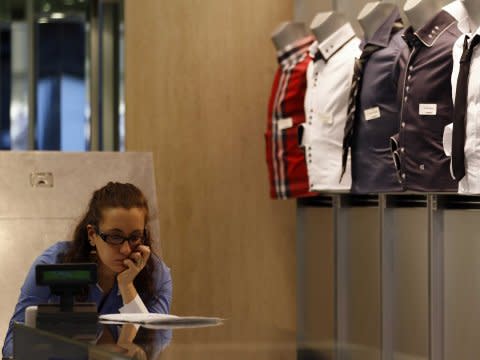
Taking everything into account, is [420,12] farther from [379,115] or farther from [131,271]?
[131,271]

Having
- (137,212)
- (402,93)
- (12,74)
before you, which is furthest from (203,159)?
(137,212)

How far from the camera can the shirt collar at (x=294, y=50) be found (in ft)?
18.9

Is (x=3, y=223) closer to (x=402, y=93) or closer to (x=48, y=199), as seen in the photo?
(x=48, y=199)

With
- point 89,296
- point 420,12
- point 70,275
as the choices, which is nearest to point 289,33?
point 420,12

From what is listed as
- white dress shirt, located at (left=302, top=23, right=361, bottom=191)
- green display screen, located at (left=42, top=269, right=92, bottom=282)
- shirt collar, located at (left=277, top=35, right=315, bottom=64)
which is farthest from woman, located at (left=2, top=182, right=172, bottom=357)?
shirt collar, located at (left=277, top=35, right=315, bottom=64)

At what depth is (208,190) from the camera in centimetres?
642

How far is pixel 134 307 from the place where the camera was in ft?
10.8

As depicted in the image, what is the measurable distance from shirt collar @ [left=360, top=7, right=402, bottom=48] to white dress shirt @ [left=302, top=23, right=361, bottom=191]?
26 cm

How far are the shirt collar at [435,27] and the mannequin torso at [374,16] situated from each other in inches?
18.6

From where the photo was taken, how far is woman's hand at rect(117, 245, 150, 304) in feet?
10.9

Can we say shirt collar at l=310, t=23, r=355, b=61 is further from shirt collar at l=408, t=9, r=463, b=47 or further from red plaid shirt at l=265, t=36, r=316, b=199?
shirt collar at l=408, t=9, r=463, b=47

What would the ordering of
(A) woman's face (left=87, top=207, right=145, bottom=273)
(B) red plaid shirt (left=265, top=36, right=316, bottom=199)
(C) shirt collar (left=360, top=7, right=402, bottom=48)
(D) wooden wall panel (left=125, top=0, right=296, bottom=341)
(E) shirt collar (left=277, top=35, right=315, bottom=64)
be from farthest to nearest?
1. (D) wooden wall panel (left=125, top=0, right=296, bottom=341)
2. (E) shirt collar (left=277, top=35, right=315, bottom=64)
3. (B) red plaid shirt (left=265, top=36, right=316, bottom=199)
4. (C) shirt collar (left=360, top=7, right=402, bottom=48)
5. (A) woman's face (left=87, top=207, right=145, bottom=273)

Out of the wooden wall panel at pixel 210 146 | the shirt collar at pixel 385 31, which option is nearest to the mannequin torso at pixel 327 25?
the shirt collar at pixel 385 31

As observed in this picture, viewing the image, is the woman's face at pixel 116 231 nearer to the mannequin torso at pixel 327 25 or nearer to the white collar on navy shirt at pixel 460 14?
the white collar on navy shirt at pixel 460 14
